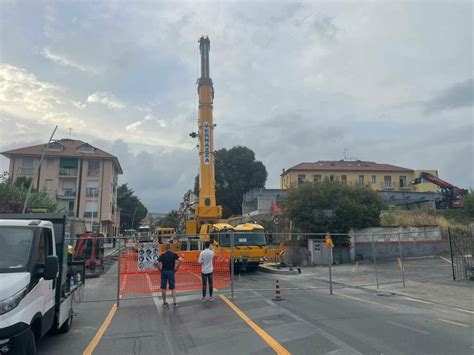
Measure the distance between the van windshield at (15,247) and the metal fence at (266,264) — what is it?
6.10 meters

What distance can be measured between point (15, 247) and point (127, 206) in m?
95.8

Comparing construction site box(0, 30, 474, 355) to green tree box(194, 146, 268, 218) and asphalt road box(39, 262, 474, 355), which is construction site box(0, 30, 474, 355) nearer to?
asphalt road box(39, 262, 474, 355)

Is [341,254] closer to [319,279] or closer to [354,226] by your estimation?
[354,226]

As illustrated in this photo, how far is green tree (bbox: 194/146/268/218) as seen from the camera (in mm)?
66312

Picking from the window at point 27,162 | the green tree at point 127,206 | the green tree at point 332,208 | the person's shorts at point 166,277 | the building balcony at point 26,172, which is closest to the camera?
the person's shorts at point 166,277

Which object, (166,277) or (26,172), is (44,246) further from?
(26,172)

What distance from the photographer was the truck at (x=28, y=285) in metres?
4.88

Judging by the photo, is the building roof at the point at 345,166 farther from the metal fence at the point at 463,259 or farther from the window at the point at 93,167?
the metal fence at the point at 463,259

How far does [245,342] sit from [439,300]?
8072 millimetres

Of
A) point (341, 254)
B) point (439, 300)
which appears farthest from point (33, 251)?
point (341, 254)

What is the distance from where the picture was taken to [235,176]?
66.5 meters

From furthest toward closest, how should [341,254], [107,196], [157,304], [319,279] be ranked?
[107,196] < [341,254] < [319,279] < [157,304]

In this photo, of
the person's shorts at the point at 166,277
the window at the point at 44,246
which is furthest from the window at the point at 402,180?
the window at the point at 44,246

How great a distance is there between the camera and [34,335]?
5.79 meters
